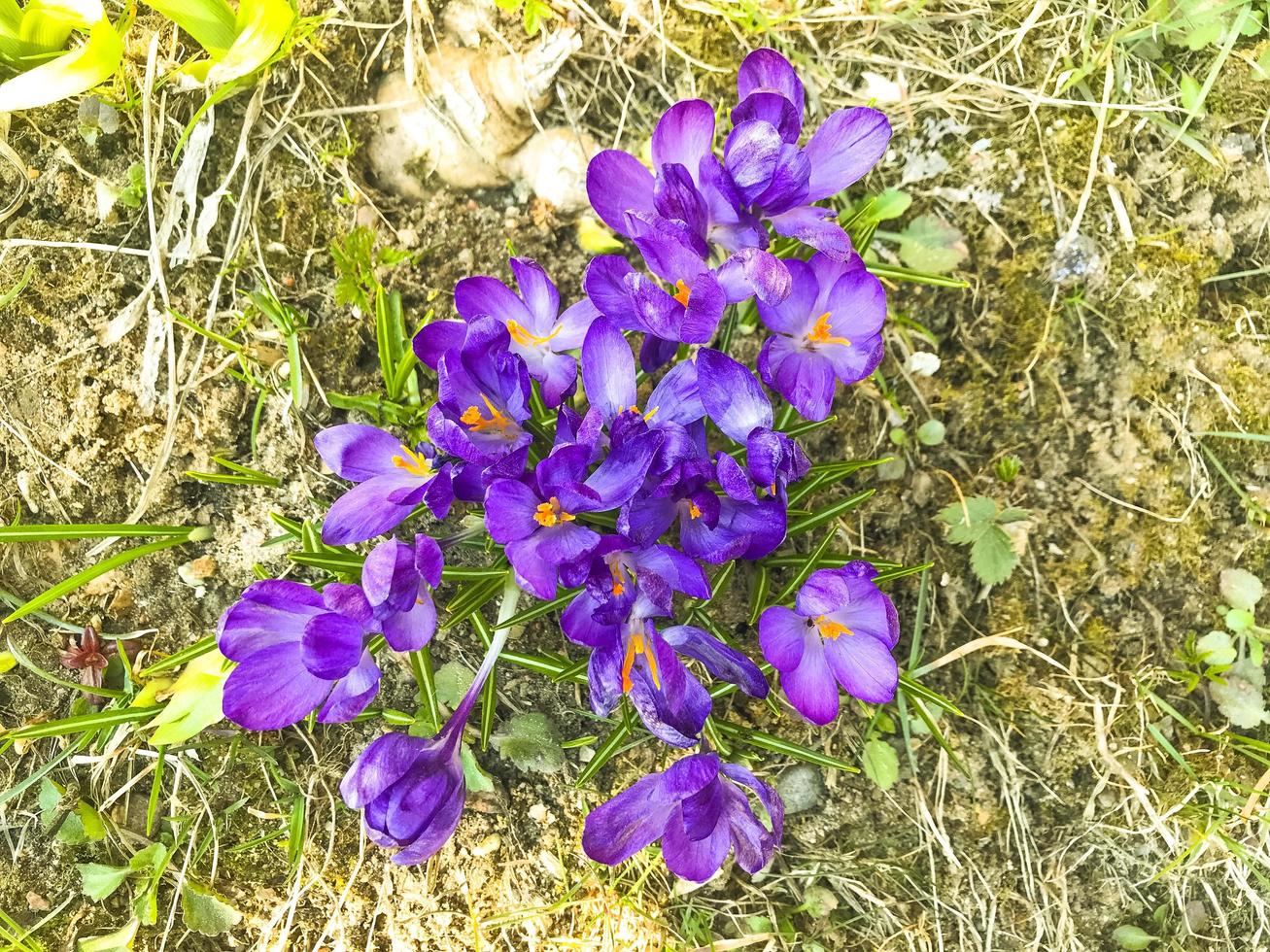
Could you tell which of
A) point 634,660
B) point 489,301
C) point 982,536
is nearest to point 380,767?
point 634,660

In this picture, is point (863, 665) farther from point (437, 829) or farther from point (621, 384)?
point (437, 829)

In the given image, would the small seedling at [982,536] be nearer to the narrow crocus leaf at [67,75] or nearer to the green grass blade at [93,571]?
the green grass blade at [93,571]

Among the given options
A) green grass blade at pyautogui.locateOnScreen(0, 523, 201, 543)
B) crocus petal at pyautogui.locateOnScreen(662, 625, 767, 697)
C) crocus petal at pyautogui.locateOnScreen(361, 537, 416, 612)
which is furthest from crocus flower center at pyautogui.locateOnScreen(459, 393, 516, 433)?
green grass blade at pyautogui.locateOnScreen(0, 523, 201, 543)

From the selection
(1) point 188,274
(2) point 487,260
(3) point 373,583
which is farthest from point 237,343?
(3) point 373,583

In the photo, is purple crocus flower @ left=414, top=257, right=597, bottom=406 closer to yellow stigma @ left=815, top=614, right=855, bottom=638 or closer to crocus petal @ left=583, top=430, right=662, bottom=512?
crocus petal @ left=583, top=430, right=662, bottom=512

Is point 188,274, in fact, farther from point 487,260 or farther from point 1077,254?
point 1077,254
